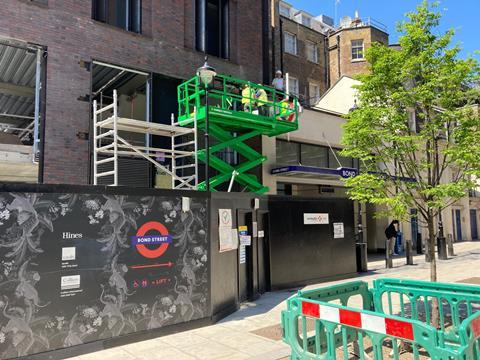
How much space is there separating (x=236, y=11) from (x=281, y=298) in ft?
33.6

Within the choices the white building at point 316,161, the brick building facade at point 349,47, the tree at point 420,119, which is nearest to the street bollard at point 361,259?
the white building at point 316,161

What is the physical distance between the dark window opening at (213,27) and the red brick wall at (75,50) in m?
0.91

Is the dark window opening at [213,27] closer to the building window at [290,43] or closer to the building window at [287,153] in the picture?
the building window at [287,153]

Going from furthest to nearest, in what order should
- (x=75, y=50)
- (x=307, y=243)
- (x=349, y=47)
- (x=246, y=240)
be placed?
1. (x=349, y=47)
2. (x=307, y=243)
3. (x=75, y=50)
4. (x=246, y=240)

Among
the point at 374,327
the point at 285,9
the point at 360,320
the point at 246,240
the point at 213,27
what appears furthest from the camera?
the point at 285,9

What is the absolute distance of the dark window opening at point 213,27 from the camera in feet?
46.9

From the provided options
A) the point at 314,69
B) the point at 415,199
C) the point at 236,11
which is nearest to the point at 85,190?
the point at 415,199

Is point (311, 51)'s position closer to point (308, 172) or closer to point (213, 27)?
point (213, 27)

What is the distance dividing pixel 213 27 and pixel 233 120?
4449mm

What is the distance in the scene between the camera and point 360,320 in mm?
4191

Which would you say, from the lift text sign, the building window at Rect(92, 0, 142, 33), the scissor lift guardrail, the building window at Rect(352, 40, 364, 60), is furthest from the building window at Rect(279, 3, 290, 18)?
the scissor lift guardrail

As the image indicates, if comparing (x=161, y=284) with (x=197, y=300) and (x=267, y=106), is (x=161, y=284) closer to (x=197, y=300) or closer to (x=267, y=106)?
(x=197, y=300)

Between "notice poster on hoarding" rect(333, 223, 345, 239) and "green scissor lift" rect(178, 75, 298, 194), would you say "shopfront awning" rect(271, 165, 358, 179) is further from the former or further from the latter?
"notice poster on hoarding" rect(333, 223, 345, 239)

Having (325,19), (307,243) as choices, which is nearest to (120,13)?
(307,243)
